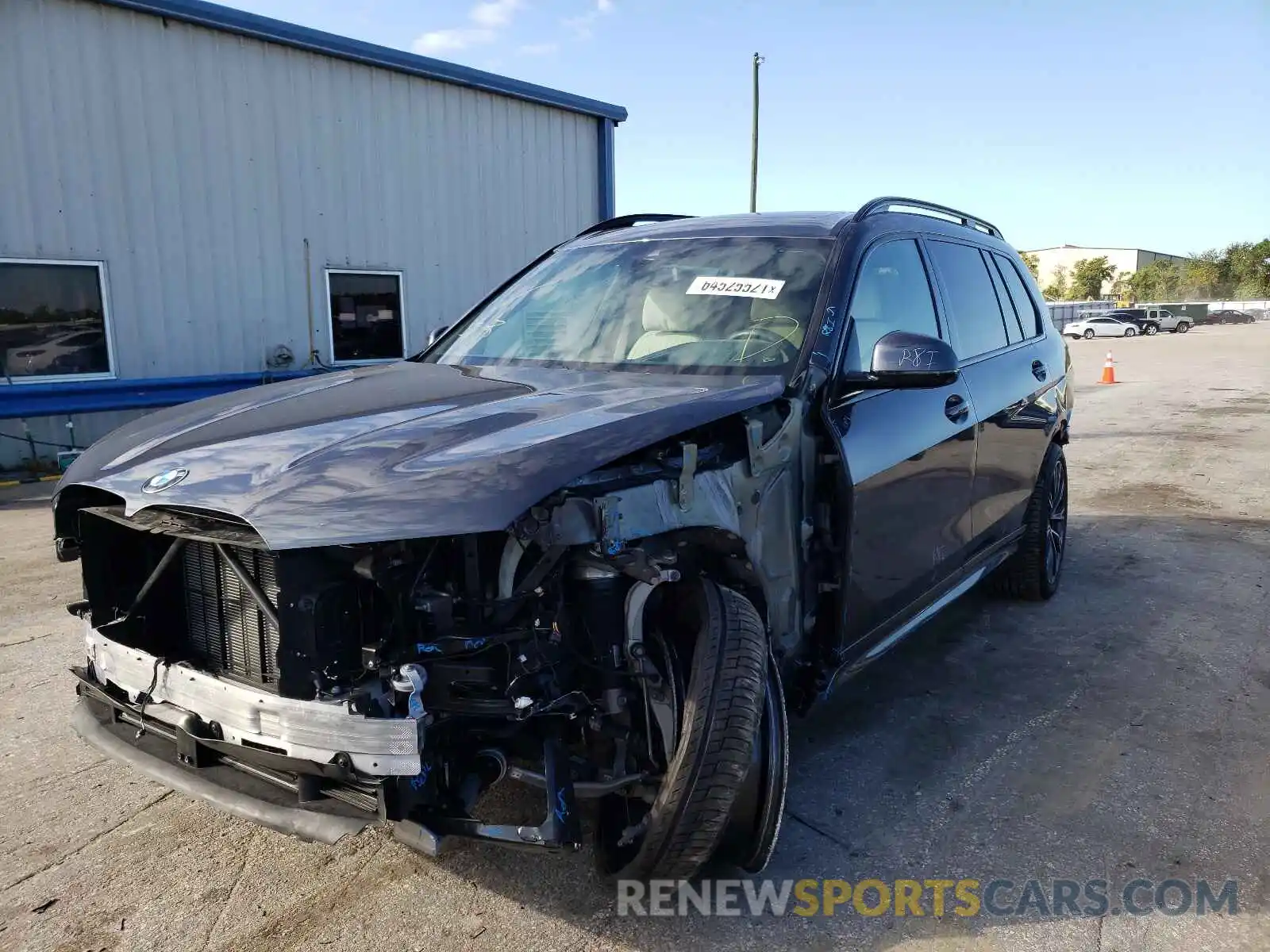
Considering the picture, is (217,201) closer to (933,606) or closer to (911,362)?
(933,606)

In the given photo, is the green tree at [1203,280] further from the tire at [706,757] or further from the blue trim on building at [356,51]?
the tire at [706,757]

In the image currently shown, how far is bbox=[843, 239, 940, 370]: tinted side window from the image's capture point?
10.8 ft

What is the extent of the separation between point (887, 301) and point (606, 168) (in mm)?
12986

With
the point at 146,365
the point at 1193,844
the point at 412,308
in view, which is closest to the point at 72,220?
the point at 146,365

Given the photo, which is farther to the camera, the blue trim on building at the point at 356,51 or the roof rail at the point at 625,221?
the blue trim on building at the point at 356,51

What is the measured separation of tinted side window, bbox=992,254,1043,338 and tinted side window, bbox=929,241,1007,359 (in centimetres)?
38

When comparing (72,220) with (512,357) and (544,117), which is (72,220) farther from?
(512,357)

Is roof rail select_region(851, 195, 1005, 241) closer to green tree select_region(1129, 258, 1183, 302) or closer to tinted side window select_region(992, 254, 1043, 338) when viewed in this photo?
tinted side window select_region(992, 254, 1043, 338)

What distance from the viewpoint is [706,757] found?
229cm

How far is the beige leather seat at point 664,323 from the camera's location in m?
3.36

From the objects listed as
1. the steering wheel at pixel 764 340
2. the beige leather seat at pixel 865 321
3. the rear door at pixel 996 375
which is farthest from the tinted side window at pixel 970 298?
the steering wheel at pixel 764 340

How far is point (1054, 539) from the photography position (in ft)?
17.6

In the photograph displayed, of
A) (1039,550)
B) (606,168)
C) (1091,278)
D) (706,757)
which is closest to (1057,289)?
(1091,278)

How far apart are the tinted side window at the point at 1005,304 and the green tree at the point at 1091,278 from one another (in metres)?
96.4
